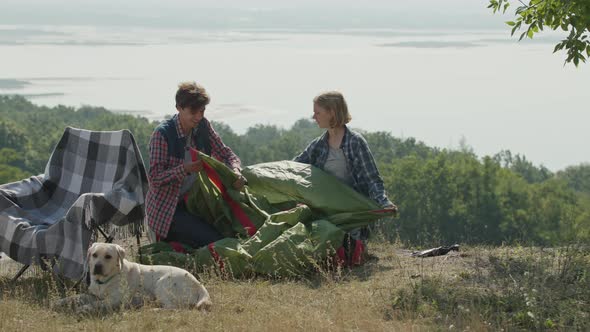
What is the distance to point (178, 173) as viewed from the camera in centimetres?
685

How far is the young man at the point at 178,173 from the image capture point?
6.86 meters

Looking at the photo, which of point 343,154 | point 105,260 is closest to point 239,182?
point 343,154

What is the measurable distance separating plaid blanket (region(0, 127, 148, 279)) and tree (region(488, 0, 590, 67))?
346cm

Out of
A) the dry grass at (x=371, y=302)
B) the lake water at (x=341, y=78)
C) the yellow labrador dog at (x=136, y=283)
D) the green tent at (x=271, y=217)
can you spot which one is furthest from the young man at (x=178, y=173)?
the lake water at (x=341, y=78)

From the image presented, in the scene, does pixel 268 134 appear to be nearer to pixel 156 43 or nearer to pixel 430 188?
pixel 156 43

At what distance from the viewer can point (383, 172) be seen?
64938 millimetres

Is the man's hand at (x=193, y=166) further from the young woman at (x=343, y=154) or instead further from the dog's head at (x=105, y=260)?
the dog's head at (x=105, y=260)

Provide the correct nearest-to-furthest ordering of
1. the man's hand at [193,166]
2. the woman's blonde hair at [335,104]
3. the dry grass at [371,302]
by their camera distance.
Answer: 1. the dry grass at [371,302]
2. the man's hand at [193,166]
3. the woman's blonde hair at [335,104]

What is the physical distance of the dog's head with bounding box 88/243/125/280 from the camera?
559 centimetres

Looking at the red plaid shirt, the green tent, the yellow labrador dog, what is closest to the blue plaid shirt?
the green tent

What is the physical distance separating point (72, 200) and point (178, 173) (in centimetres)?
123

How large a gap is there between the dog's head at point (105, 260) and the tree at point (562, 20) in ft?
12.5

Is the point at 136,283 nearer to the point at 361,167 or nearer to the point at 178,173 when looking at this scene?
the point at 178,173

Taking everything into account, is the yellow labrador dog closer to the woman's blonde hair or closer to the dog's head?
the dog's head
